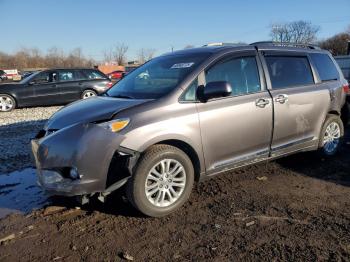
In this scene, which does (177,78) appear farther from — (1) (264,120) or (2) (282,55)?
(2) (282,55)

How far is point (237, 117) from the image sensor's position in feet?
14.9

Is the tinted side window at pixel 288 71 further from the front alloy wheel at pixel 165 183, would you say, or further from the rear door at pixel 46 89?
the rear door at pixel 46 89

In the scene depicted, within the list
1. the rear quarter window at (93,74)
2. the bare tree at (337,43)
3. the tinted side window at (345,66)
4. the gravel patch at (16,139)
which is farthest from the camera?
the bare tree at (337,43)

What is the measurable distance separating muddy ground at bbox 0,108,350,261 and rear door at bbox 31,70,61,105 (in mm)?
10213

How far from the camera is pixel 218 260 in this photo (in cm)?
317

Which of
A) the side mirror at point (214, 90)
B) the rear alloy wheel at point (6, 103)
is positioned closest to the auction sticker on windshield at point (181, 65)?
the side mirror at point (214, 90)

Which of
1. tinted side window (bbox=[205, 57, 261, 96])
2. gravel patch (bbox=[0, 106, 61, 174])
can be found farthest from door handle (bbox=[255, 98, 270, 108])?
gravel patch (bbox=[0, 106, 61, 174])

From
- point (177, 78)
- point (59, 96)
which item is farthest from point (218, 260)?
point (59, 96)

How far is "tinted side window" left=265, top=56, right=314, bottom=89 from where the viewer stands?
5.12 m

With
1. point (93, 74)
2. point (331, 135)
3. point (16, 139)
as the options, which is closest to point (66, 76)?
point (93, 74)

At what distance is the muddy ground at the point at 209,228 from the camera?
10.9ft

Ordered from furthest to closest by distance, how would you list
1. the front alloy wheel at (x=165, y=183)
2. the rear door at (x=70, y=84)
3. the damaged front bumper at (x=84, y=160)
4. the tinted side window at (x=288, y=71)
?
the rear door at (x=70, y=84) → the tinted side window at (x=288, y=71) → the front alloy wheel at (x=165, y=183) → the damaged front bumper at (x=84, y=160)

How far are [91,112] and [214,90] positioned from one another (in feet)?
4.47

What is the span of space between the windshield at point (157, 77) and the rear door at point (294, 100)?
1.14 metres
